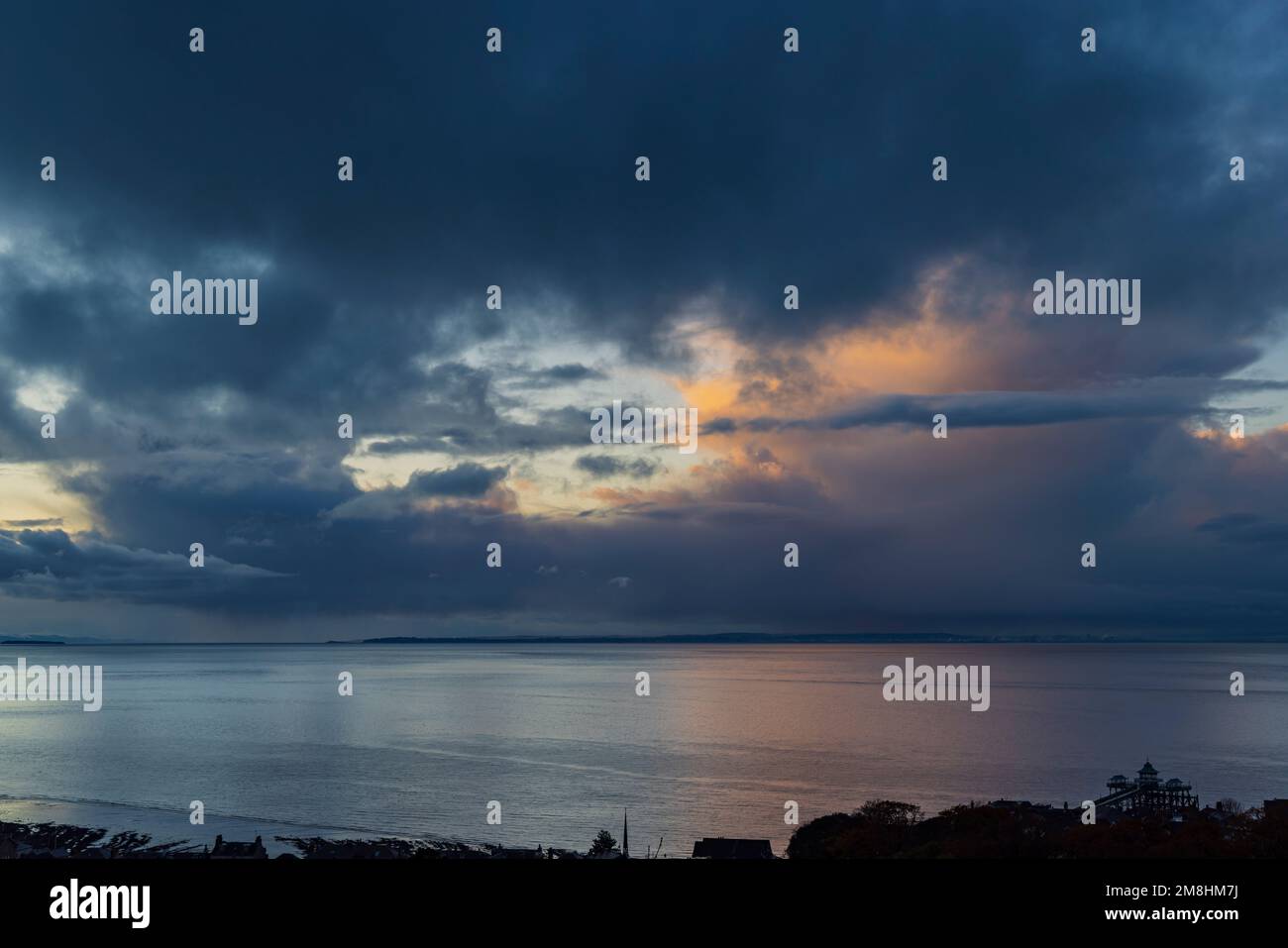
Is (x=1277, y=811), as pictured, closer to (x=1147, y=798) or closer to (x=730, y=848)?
(x=1147, y=798)

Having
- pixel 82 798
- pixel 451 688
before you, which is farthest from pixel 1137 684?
pixel 82 798

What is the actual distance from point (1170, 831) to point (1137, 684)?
139 meters

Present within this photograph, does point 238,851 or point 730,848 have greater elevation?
point 730,848

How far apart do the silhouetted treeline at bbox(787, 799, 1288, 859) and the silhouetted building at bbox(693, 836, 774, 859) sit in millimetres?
3211

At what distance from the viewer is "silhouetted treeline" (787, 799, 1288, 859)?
91.8ft

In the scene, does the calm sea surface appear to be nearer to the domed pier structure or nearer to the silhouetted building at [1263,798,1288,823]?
the domed pier structure

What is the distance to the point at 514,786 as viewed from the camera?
5747 centimetres

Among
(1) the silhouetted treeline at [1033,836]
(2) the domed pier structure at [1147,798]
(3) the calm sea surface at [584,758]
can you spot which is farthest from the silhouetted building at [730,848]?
(2) the domed pier structure at [1147,798]

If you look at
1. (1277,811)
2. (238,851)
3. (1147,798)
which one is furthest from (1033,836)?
(238,851)

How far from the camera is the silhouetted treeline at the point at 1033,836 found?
91.8 ft

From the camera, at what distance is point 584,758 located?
68062 millimetres

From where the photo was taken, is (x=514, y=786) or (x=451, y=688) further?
(x=451, y=688)

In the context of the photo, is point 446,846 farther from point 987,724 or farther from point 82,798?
point 987,724

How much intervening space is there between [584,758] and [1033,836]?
40757 mm
